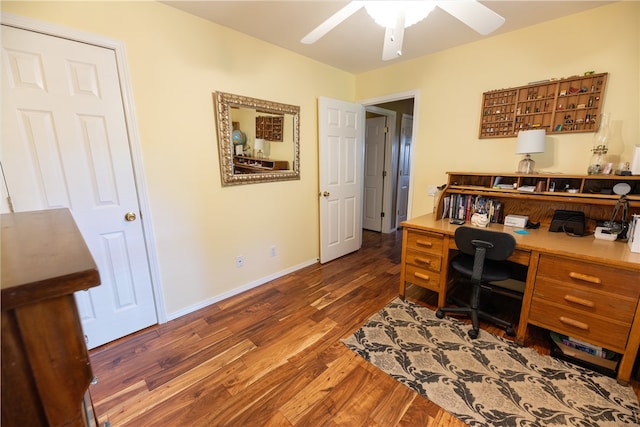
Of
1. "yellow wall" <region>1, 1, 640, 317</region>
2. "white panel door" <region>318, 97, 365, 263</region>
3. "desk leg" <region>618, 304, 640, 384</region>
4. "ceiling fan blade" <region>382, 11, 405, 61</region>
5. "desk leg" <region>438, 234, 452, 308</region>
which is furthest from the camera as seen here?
"white panel door" <region>318, 97, 365, 263</region>

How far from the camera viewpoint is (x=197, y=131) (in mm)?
2127

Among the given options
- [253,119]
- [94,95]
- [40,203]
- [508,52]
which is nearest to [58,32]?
[94,95]

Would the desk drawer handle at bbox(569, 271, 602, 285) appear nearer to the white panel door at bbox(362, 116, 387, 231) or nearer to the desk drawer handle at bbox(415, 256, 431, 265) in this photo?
the desk drawer handle at bbox(415, 256, 431, 265)

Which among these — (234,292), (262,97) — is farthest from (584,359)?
(262,97)

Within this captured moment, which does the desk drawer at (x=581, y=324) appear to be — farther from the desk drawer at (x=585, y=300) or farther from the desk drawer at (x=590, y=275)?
the desk drawer at (x=590, y=275)

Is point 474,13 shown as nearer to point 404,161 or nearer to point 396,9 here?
point 396,9

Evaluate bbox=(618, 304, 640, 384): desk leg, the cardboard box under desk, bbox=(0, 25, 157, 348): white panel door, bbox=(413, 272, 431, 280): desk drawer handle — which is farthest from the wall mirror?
bbox=(618, 304, 640, 384): desk leg

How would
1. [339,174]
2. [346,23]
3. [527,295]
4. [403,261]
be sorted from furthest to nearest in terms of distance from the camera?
1. [339,174]
2. [403,261]
3. [346,23]
4. [527,295]

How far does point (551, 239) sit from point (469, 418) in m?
1.32

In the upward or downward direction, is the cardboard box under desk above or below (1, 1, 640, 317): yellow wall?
below

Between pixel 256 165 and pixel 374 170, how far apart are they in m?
2.46

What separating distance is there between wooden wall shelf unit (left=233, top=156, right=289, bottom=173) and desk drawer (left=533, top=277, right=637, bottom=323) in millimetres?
2301

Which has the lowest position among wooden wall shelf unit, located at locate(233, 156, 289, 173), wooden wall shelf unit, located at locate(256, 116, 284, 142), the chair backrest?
the chair backrest

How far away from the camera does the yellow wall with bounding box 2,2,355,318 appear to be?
1790mm
